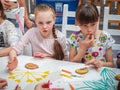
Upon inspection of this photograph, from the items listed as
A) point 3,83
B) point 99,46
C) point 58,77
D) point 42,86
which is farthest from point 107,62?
point 3,83

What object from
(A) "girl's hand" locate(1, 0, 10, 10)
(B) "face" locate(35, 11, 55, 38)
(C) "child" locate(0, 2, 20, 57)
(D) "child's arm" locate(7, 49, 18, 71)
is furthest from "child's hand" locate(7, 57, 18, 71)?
(A) "girl's hand" locate(1, 0, 10, 10)

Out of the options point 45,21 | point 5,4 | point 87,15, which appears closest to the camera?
point 87,15

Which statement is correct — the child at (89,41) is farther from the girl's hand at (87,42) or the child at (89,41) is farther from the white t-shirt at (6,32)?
the white t-shirt at (6,32)

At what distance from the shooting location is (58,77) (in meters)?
1.08

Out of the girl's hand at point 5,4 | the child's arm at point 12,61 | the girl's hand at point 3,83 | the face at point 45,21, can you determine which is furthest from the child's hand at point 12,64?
the girl's hand at point 5,4

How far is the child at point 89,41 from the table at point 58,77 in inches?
7.4

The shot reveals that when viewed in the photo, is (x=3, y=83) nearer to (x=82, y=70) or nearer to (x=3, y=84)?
(x=3, y=84)

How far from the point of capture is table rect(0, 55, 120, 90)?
101 centimetres

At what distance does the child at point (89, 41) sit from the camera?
1318mm

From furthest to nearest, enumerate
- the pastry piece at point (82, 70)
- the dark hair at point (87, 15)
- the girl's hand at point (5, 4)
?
the girl's hand at point (5, 4)
the dark hair at point (87, 15)
the pastry piece at point (82, 70)

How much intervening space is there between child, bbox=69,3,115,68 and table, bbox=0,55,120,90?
0.19 metres

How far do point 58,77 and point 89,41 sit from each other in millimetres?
386

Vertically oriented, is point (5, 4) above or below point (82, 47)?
above

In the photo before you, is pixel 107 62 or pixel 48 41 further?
pixel 48 41
